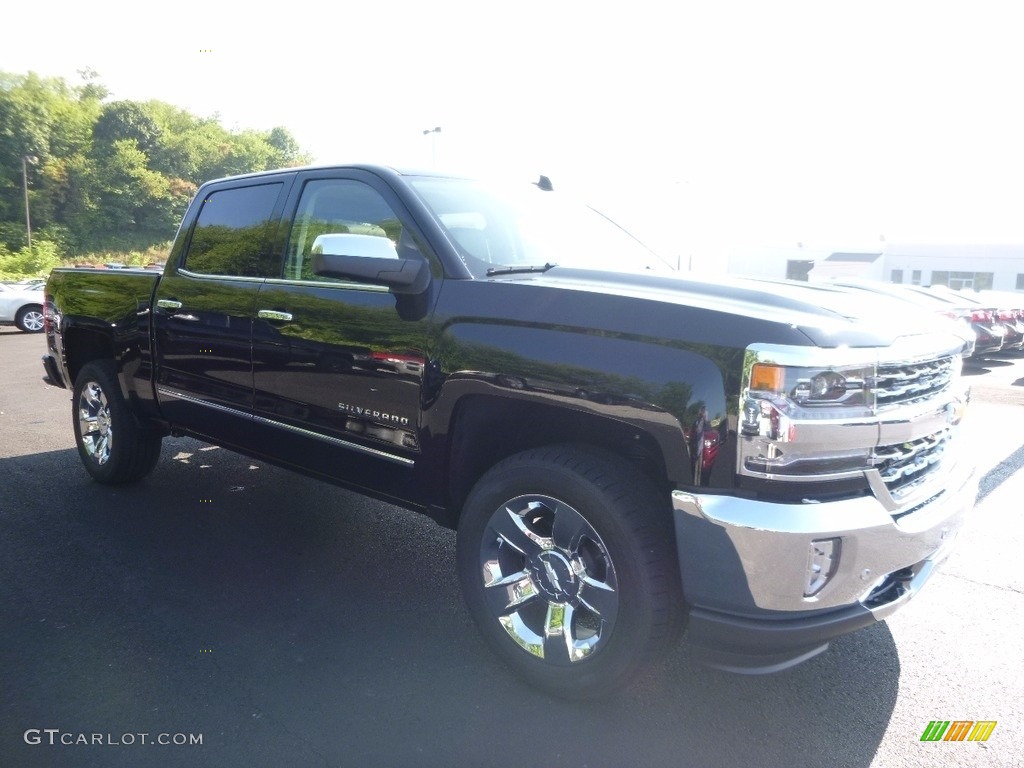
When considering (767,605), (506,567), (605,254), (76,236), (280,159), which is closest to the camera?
(767,605)

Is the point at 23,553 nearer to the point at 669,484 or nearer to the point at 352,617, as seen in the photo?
the point at 352,617

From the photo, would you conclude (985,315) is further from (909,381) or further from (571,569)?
(571,569)

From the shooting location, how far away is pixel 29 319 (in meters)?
19.6

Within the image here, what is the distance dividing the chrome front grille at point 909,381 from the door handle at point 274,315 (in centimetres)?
253

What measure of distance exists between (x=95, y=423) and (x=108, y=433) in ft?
0.56

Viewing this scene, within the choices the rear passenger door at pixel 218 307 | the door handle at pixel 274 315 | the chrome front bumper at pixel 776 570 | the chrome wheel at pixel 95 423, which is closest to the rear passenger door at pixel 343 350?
the door handle at pixel 274 315

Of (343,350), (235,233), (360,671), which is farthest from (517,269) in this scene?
(235,233)

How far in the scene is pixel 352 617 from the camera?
3572mm

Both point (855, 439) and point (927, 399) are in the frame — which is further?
point (927, 399)

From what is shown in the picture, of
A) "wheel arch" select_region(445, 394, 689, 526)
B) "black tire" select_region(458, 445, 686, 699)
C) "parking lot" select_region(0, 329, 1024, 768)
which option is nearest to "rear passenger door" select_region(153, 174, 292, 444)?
"parking lot" select_region(0, 329, 1024, 768)

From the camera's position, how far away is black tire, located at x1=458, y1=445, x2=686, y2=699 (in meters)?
2.61

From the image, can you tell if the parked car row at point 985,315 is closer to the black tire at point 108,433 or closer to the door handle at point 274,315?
the black tire at point 108,433

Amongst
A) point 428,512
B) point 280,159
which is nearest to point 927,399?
point 428,512

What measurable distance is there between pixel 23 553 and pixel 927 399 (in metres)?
4.29
